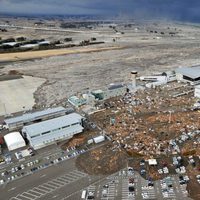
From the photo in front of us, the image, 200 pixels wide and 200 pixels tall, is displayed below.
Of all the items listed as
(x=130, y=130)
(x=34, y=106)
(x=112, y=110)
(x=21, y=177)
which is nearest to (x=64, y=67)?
(x=34, y=106)

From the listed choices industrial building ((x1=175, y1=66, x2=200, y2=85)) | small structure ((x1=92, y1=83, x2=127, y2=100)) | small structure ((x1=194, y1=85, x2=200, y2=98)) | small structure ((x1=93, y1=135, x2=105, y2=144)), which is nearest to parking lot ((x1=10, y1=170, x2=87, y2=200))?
small structure ((x1=93, y1=135, x2=105, y2=144))

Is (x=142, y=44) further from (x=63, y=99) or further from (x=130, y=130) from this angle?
(x=130, y=130)

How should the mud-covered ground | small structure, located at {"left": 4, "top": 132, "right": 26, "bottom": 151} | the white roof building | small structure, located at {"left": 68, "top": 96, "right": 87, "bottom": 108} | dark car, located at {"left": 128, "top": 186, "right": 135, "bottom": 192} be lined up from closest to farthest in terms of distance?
1. dark car, located at {"left": 128, "top": 186, "right": 135, "bottom": 192}
2. the white roof building
3. small structure, located at {"left": 4, "top": 132, "right": 26, "bottom": 151}
4. small structure, located at {"left": 68, "top": 96, "right": 87, "bottom": 108}
5. the mud-covered ground

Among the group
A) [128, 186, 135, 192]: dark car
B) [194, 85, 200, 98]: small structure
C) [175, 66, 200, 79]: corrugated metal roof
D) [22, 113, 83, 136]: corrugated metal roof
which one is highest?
[175, 66, 200, 79]: corrugated metal roof

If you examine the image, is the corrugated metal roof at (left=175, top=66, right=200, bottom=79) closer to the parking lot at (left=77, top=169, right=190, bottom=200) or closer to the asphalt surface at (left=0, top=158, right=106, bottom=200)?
the parking lot at (left=77, top=169, right=190, bottom=200)

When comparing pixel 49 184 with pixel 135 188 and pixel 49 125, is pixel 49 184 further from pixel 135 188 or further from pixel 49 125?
pixel 49 125

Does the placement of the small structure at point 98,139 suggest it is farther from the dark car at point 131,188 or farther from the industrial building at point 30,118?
the industrial building at point 30,118

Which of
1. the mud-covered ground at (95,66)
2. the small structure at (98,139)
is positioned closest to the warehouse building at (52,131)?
the small structure at (98,139)
